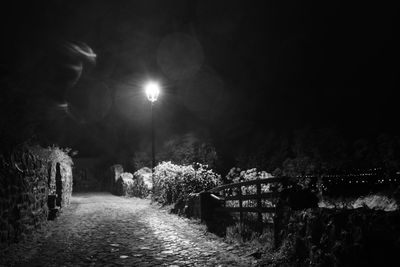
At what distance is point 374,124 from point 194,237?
17485mm

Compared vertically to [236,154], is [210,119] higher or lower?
higher

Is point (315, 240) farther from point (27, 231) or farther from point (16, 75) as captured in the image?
point (16, 75)

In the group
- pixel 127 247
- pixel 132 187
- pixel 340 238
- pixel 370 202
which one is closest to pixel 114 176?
pixel 132 187

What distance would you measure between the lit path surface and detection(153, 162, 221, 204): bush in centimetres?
325

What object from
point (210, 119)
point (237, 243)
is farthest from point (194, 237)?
point (210, 119)

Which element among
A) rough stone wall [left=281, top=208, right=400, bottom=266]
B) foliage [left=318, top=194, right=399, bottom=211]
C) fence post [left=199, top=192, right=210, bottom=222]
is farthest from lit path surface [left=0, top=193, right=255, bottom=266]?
foliage [left=318, top=194, right=399, bottom=211]

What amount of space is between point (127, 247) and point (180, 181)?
7.52 metres

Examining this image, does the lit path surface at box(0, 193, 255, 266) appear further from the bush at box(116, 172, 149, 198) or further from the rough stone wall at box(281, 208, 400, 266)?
the bush at box(116, 172, 149, 198)

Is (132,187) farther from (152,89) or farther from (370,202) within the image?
(370,202)

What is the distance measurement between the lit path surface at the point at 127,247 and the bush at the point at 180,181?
10.7ft

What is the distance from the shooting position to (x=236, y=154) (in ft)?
96.1

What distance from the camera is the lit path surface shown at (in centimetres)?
604

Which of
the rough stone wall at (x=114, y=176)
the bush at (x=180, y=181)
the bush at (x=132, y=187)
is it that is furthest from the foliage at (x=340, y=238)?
the rough stone wall at (x=114, y=176)

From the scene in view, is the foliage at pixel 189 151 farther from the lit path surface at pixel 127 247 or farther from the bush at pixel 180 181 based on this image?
the lit path surface at pixel 127 247
